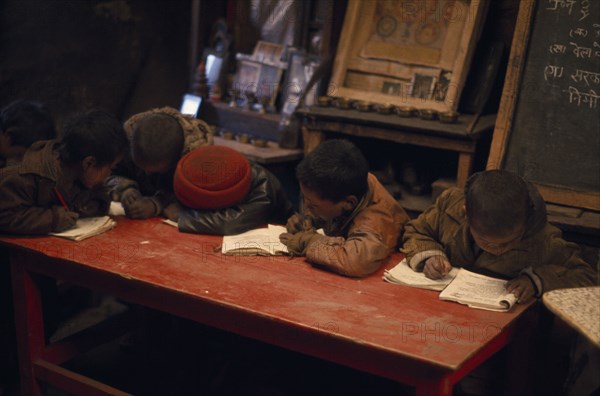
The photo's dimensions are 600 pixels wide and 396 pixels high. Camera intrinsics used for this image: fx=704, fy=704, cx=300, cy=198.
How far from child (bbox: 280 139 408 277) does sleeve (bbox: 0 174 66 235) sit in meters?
1.08

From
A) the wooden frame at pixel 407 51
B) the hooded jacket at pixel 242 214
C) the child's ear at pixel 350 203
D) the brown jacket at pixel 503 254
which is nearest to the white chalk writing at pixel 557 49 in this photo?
the wooden frame at pixel 407 51

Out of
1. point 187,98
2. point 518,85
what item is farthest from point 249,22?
point 518,85

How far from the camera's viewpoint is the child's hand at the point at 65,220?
3177 millimetres

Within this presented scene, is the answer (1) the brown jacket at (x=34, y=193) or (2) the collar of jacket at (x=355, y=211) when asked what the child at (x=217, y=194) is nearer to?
(2) the collar of jacket at (x=355, y=211)

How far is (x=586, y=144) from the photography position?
3535mm

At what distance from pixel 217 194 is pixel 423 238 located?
965mm

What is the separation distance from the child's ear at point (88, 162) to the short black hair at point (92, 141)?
0.01 metres

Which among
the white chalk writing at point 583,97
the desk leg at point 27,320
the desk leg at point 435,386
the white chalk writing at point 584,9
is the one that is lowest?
the desk leg at point 27,320

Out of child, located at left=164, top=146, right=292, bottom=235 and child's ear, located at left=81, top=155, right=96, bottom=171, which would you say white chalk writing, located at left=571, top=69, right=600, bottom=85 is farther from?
child's ear, located at left=81, top=155, right=96, bottom=171

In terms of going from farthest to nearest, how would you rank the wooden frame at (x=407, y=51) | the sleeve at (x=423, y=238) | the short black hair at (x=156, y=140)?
the wooden frame at (x=407, y=51), the short black hair at (x=156, y=140), the sleeve at (x=423, y=238)

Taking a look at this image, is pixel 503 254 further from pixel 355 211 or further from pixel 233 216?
pixel 233 216

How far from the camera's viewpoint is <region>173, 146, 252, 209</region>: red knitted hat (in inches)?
129

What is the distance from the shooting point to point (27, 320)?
3.20 m

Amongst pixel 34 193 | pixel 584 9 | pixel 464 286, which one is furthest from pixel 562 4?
pixel 34 193
